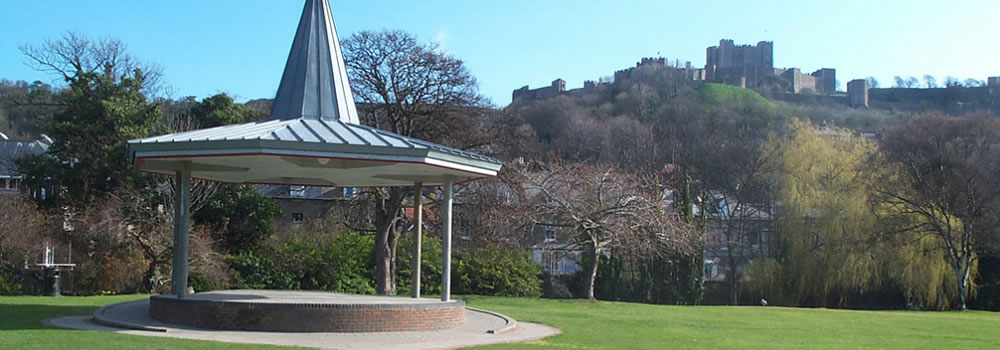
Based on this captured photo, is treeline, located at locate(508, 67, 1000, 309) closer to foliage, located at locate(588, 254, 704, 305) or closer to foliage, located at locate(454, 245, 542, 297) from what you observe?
foliage, located at locate(588, 254, 704, 305)

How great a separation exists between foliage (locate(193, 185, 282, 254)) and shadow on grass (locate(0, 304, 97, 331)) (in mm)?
13865

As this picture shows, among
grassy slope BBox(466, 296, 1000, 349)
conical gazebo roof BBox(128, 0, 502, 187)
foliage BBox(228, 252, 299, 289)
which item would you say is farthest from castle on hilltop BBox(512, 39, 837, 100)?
conical gazebo roof BBox(128, 0, 502, 187)

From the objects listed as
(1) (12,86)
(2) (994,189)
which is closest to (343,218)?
(2) (994,189)

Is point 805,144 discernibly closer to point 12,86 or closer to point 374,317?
point 374,317

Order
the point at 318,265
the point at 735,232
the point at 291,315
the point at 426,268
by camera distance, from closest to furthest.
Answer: the point at 291,315 < the point at 318,265 < the point at 426,268 < the point at 735,232

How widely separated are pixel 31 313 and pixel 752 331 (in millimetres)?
13680

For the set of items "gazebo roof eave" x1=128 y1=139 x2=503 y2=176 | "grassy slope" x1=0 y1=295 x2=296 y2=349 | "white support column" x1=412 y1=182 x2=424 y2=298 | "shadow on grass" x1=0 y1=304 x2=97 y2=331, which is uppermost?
"gazebo roof eave" x1=128 y1=139 x2=503 y2=176

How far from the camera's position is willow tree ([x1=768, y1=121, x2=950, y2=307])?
3862cm

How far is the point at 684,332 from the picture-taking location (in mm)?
16797

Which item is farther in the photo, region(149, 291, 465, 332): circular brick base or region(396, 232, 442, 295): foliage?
region(396, 232, 442, 295): foliage

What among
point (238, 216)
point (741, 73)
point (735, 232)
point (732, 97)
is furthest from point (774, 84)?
point (238, 216)

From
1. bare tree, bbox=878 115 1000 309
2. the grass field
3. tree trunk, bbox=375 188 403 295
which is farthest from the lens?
bare tree, bbox=878 115 1000 309

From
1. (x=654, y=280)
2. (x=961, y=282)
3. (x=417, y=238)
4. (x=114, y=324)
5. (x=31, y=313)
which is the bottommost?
(x=654, y=280)

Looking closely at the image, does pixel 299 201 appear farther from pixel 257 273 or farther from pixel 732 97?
pixel 732 97
